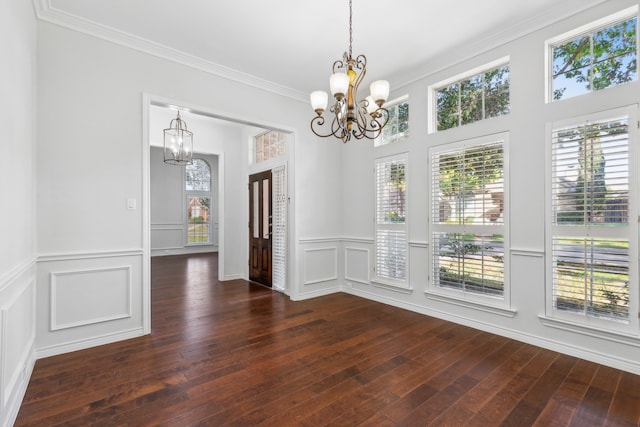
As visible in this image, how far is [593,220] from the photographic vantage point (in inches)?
106

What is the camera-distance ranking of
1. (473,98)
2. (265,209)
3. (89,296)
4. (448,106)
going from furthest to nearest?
(265,209) < (448,106) < (473,98) < (89,296)

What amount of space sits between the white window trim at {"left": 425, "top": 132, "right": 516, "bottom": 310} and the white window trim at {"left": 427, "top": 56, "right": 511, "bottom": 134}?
1.00ft

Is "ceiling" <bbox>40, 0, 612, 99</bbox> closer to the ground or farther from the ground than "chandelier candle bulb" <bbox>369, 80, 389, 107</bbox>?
farther from the ground

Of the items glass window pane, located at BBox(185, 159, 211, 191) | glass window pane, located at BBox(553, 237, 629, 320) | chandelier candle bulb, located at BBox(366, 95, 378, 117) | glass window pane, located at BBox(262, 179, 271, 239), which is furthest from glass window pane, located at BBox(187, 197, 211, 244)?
glass window pane, located at BBox(553, 237, 629, 320)

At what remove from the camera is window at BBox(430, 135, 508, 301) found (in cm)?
331

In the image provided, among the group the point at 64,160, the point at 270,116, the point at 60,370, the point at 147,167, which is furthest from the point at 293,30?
the point at 60,370

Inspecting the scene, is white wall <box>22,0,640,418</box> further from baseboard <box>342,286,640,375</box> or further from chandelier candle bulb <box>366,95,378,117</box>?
chandelier candle bulb <box>366,95,378,117</box>

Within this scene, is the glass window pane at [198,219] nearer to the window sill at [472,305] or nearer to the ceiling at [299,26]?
the ceiling at [299,26]

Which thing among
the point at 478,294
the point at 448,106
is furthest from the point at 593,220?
the point at 448,106

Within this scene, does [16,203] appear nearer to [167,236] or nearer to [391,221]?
[391,221]

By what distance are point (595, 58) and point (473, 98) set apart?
1.08 m

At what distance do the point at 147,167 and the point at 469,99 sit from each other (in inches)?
148

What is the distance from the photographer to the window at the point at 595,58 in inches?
103

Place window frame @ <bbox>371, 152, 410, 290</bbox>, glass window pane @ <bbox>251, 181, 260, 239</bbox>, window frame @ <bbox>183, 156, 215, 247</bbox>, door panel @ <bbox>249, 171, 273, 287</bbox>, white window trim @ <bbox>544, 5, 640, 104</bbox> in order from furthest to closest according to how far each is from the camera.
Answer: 1. window frame @ <bbox>183, 156, 215, 247</bbox>
2. glass window pane @ <bbox>251, 181, 260, 239</bbox>
3. door panel @ <bbox>249, 171, 273, 287</bbox>
4. window frame @ <bbox>371, 152, 410, 290</bbox>
5. white window trim @ <bbox>544, 5, 640, 104</bbox>
